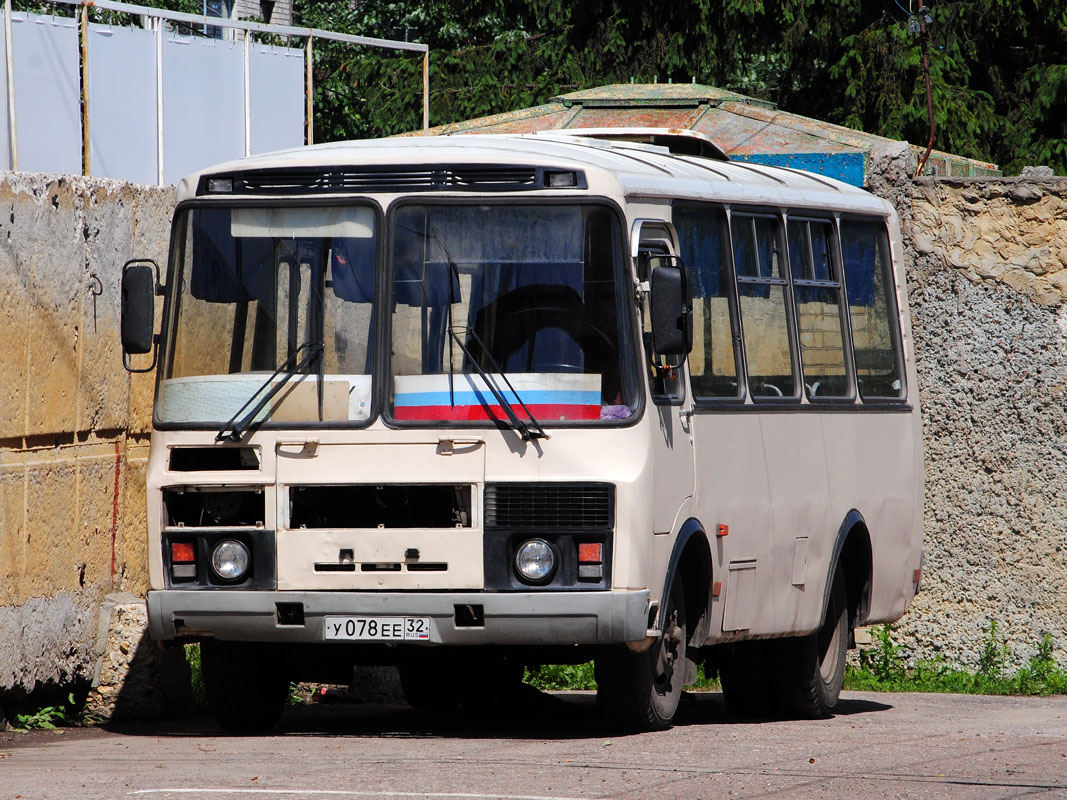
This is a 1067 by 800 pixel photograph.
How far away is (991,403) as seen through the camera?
1345 cm

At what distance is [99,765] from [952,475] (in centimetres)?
733

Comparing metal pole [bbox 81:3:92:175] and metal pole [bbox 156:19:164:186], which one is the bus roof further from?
metal pole [bbox 156:19:164:186]

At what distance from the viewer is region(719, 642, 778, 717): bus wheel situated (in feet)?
36.6

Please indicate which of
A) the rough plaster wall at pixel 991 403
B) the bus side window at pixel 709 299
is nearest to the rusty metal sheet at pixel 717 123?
the rough plaster wall at pixel 991 403

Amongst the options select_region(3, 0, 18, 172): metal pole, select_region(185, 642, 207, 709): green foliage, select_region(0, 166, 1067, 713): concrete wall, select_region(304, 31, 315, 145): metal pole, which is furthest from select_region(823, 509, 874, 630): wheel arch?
select_region(304, 31, 315, 145): metal pole

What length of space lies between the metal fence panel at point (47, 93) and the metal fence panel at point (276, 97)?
2337 mm

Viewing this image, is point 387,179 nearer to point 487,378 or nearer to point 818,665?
point 487,378

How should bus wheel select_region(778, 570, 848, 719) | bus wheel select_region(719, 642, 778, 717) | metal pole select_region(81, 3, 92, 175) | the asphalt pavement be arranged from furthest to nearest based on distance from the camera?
metal pole select_region(81, 3, 92, 175), bus wheel select_region(719, 642, 778, 717), bus wheel select_region(778, 570, 848, 719), the asphalt pavement

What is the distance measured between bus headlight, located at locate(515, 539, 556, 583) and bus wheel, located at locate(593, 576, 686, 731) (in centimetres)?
58

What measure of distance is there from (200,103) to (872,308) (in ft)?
16.3

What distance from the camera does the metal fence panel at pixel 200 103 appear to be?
13.3 m

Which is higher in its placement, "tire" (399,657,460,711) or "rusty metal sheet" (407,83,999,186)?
"rusty metal sheet" (407,83,999,186)

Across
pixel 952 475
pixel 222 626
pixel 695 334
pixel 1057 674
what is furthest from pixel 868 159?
pixel 222 626

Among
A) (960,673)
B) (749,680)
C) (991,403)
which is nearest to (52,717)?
(749,680)
